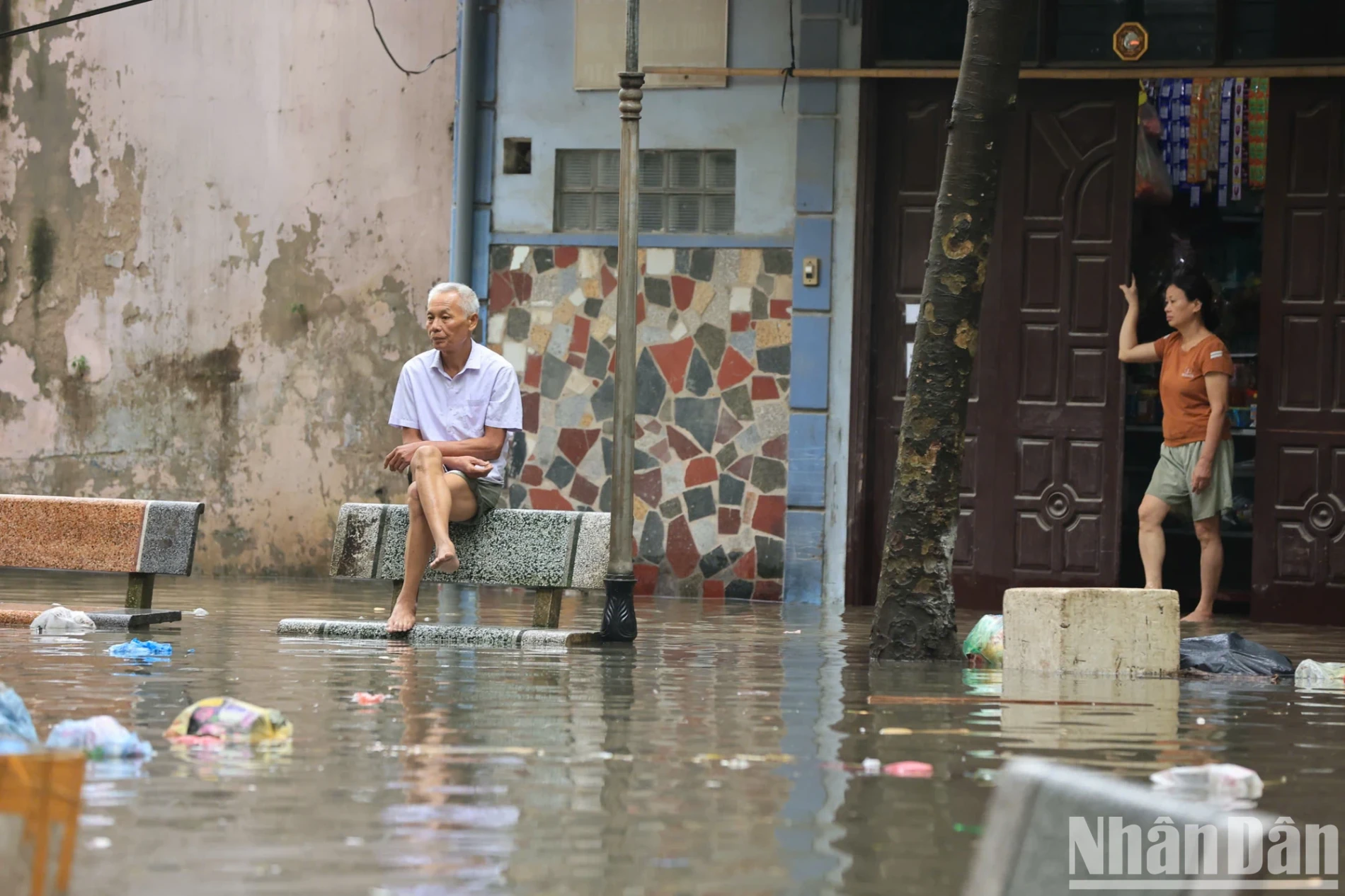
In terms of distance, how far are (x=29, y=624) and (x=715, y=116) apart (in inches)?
251

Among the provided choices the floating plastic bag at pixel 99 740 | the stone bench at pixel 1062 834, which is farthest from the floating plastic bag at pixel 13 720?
the stone bench at pixel 1062 834

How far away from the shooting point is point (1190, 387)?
42.8 ft

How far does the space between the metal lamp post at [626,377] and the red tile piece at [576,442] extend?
4605 millimetres

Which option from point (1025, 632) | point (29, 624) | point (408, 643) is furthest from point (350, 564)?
point (1025, 632)

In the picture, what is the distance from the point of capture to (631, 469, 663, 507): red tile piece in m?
14.4

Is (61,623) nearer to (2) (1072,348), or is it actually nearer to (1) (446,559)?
(1) (446,559)

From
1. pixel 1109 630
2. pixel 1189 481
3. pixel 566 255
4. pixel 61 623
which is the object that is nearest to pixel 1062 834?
pixel 1109 630

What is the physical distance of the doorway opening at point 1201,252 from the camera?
46.0ft

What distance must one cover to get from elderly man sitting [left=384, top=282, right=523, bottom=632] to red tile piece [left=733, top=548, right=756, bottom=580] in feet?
13.2

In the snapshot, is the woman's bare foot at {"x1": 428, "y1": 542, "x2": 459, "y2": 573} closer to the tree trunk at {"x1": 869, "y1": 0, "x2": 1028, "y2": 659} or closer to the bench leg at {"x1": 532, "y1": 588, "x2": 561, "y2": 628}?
the bench leg at {"x1": 532, "y1": 588, "x2": 561, "y2": 628}

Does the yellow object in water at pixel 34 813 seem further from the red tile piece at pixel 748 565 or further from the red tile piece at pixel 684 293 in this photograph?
the red tile piece at pixel 684 293

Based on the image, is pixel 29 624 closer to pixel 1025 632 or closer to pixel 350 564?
pixel 350 564

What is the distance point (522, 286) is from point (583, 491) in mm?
1584

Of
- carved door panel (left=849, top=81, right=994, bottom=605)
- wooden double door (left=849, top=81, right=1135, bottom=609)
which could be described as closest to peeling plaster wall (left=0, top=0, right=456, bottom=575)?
carved door panel (left=849, top=81, right=994, bottom=605)
